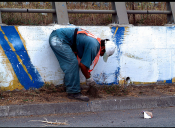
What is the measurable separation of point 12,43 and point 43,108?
1.65m

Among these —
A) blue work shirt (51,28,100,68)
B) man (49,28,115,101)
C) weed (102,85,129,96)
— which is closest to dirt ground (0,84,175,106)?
weed (102,85,129,96)

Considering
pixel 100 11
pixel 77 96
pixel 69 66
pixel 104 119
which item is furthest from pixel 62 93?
A: pixel 100 11

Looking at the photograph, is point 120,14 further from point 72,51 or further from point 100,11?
point 72,51

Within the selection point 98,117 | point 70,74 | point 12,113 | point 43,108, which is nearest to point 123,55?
point 70,74

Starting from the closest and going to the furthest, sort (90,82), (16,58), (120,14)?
(16,58), (90,82), (120,14)

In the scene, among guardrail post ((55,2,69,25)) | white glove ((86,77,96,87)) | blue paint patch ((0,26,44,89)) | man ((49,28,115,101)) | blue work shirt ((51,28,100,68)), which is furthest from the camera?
guardrail post ((55,2,69,25))

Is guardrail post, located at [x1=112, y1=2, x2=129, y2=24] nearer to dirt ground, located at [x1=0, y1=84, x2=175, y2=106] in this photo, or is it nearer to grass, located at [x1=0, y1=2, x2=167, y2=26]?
grass, located at [x1=0, y1=2, x2=167, y2=26]

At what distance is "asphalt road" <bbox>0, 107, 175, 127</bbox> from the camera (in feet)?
12.3

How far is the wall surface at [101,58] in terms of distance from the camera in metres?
5.07

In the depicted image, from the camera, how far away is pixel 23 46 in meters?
5.11

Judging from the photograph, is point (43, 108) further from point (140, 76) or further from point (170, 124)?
point (140, 76)

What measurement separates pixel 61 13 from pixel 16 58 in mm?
1635

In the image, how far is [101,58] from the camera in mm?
5617

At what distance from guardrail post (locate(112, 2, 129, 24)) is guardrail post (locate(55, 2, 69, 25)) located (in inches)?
53.7
